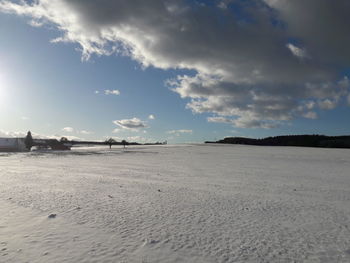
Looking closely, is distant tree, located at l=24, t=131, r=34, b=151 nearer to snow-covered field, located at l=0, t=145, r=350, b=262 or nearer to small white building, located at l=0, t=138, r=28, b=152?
small white building, located at l=0, t=138, r=28, b=152

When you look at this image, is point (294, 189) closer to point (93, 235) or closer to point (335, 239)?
point (335, 239)

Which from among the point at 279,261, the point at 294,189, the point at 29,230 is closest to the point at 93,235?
the point at 29,230

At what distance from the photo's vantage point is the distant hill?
84.7 meters

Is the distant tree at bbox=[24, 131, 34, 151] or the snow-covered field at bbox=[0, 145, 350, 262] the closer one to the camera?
the snow-covered field at bbox=[0, 145, 350, 262]

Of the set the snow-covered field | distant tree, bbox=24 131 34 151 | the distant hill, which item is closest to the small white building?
distant tree, bbox=24 131 34 151

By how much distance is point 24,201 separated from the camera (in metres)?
10.8

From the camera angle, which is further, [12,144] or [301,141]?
[301,141]

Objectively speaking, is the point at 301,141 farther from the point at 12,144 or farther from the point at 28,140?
the point at 12,144

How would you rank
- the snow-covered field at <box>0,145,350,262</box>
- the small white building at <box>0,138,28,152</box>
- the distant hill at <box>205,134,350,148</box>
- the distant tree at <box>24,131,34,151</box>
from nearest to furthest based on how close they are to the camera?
the snow-covered field at <box>0,145,350,262</box>
the small white building at <box>0,138,28,152</box>
the distant hill at <box>205,134,350,148</box>
the distant tree at <box>24,131,34,151</box>

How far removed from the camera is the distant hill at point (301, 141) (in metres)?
84.7

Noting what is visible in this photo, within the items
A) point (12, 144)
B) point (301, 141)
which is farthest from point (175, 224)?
point (301, 141)

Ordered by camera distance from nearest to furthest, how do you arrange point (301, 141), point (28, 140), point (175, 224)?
point (175, 224) < point (28, 140) < point (301, 141)

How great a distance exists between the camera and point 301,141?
94.6 meters

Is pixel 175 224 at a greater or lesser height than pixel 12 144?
lesser
